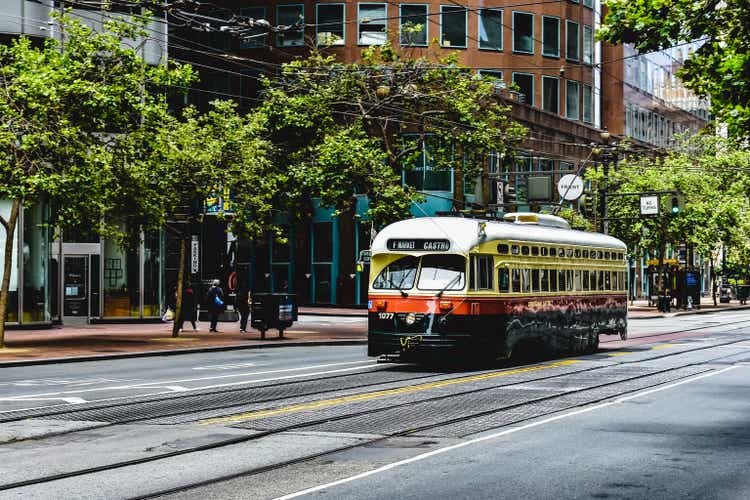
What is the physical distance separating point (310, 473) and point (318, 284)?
49.4 meters

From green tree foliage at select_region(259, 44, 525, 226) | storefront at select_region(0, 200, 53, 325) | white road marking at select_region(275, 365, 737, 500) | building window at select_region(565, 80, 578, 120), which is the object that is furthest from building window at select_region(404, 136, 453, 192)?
white road marking at select_region(275, 365, 737, 500)

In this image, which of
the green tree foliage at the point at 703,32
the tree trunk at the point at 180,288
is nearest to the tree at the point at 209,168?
the tree trunk at the point at 180,288

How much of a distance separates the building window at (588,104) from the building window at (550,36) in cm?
528

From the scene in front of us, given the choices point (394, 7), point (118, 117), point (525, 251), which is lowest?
point (525, 251)

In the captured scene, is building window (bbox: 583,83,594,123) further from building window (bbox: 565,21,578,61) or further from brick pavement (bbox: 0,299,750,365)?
brick pavement (bbox: 0,299,750,365)

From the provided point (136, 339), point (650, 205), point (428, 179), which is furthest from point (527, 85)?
point (136, 339)

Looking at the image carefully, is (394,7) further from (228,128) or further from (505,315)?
(505,315)

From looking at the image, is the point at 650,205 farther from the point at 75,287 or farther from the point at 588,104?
the point at 75,287

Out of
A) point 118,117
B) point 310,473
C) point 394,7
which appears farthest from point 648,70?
point 310,473

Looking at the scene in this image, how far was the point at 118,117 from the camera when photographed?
2791cm

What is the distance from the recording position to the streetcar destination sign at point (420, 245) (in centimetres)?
2145

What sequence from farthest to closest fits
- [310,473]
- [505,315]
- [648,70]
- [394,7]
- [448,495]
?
1. [648,70]
2. [394,7]
3. [505,315]
4. [310,473]
5. [448,495]

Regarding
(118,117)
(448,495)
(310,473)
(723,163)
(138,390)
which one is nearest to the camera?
(448,495)

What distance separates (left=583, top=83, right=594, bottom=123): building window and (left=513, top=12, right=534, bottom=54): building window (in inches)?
300
